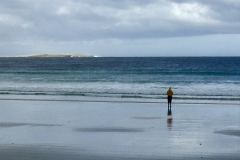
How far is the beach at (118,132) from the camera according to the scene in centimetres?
1354

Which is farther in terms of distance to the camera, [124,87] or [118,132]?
[124,87]

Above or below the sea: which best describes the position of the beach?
below

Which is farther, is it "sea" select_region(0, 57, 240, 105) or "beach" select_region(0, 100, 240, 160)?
"sea" select_region(0, 57, 240, 105)

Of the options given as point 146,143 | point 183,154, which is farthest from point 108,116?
point 183,154

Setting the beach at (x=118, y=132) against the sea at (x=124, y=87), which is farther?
the sea at (x=124, y=87)

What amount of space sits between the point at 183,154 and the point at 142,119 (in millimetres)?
7366

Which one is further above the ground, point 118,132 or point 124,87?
point 124,87

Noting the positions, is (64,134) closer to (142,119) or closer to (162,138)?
(162,138)

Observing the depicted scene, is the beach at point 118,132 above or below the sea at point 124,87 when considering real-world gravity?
below

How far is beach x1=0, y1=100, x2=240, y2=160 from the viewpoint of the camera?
44.4ft

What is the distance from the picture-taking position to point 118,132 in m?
17.0

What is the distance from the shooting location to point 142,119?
810 inches

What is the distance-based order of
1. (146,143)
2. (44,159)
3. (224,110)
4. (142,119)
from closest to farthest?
(44,159) → (146,143) → (142,119) → (224,110)

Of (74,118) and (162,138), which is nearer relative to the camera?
(162,138)
